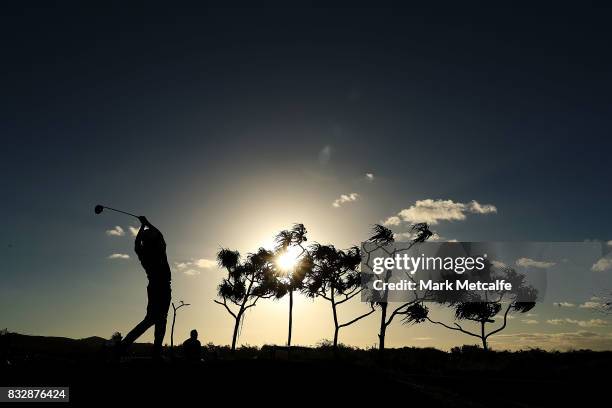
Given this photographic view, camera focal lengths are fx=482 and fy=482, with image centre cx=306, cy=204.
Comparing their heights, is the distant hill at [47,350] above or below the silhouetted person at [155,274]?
below

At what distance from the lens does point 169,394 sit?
577 centimetres

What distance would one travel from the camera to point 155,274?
8906 mm

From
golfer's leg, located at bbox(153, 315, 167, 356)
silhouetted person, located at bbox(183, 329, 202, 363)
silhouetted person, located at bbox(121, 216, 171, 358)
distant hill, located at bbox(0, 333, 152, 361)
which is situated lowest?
distant hill, located at bbox(0, 333, 152, 361)

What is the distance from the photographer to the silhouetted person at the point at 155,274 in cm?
870

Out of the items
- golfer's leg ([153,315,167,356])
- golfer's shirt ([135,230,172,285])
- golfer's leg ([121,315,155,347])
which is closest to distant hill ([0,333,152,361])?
golfer's leg ([121,315,155,347])

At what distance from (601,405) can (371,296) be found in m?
27.7

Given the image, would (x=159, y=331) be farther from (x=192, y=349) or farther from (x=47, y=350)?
(x=47, y=350)

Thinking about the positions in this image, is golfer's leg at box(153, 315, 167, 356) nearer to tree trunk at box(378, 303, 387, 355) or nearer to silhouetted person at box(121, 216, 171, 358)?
silhouetted person at box(121, 216, 171, 358)

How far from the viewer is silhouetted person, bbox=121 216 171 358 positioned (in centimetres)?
870

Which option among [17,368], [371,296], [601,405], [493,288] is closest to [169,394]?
[17,368]

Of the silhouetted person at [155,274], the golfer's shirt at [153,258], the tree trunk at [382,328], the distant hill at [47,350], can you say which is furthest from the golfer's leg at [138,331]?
the tree trunk at [382,328]

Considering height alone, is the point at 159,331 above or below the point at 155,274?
below

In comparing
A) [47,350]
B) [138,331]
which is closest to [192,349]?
[138,331]

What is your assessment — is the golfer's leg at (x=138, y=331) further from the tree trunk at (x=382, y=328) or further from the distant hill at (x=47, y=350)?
the tree trunk at (x=382, y=328)
